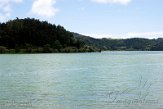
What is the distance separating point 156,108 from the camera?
1081 inches

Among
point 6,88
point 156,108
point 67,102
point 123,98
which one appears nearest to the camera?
point 156,108

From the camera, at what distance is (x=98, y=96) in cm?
3425

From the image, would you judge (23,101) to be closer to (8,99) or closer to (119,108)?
(8,99)

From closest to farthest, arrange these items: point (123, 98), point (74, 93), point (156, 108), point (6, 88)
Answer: point (156, 108) → point (123, 98) → point (74, 93) → point (6, 88)

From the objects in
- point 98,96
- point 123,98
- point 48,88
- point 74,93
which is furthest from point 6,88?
point 123,98

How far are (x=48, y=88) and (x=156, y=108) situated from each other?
15.6m

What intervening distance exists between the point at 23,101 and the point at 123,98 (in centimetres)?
842

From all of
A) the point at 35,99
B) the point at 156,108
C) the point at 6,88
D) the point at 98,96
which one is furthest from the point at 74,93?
the point at 156,108

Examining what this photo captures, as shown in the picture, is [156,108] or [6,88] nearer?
[156,108]

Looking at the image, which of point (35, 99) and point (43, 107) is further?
point (35, 99)

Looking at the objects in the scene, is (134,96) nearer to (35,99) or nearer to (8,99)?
(35,99)

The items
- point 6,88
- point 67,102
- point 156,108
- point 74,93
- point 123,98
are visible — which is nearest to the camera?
point 156,108

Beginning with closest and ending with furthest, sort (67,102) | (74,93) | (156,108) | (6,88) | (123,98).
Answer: (156,108), (67,102), (123,98), (74,93), (6,88)

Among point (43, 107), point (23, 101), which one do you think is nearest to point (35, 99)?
point (23, 101)
